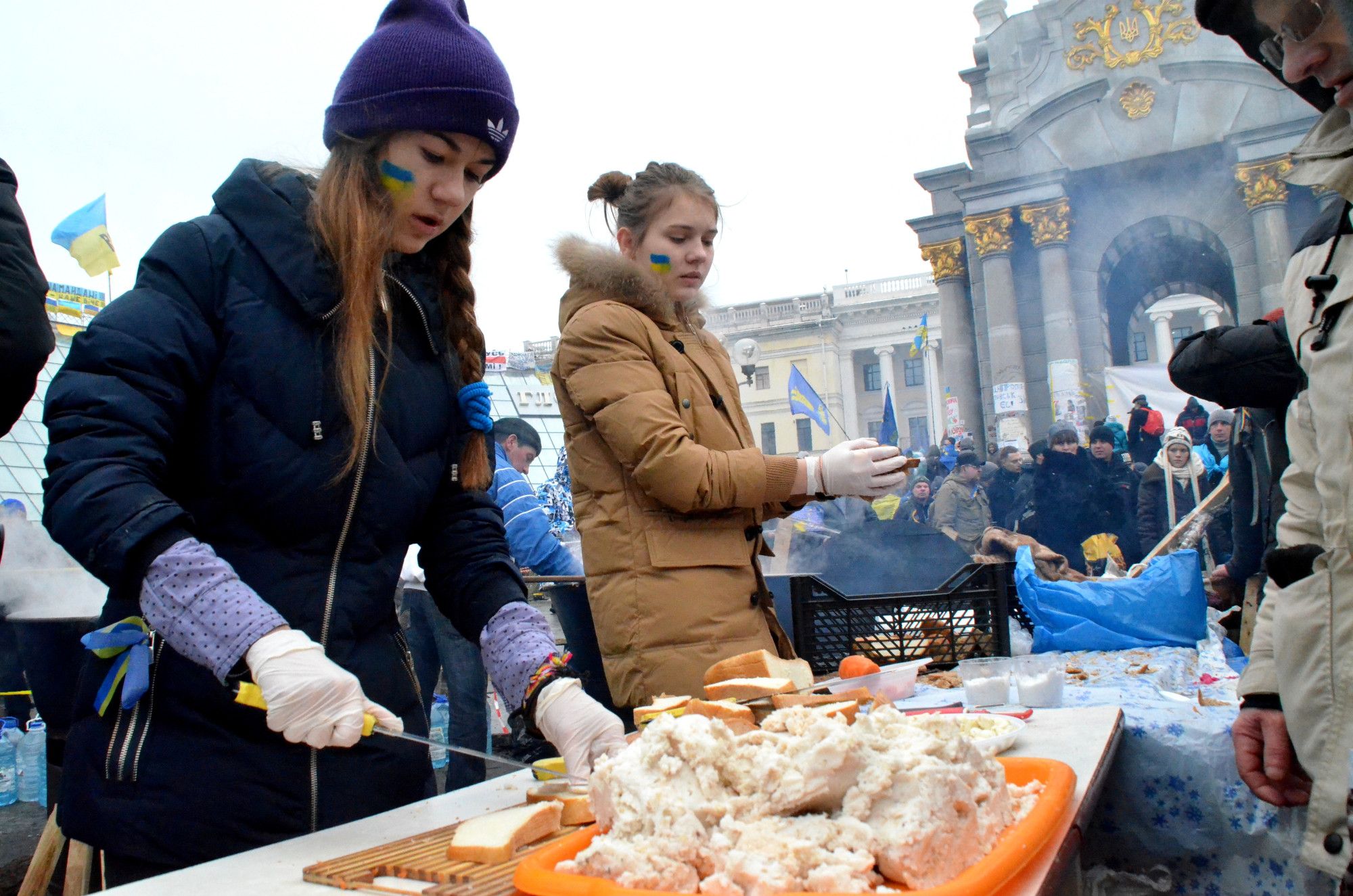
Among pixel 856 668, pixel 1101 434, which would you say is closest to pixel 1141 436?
pixel 1101 434

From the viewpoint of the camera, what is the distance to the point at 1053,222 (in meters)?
16.8

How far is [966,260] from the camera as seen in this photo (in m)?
18.0

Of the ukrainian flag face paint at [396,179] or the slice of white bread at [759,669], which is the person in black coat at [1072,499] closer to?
the slice of white bread at [759,669]

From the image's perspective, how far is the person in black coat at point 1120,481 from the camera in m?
9.20

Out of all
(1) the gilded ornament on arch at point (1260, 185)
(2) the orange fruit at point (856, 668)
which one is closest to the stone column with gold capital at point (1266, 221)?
(1) the gilded ornament on arch at point (1260, 185)

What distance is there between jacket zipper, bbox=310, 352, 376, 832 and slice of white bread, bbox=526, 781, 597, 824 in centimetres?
29

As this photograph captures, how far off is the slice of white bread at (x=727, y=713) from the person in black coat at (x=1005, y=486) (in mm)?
10517

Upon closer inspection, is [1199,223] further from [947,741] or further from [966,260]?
[947,741]

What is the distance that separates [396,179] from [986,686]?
140cm

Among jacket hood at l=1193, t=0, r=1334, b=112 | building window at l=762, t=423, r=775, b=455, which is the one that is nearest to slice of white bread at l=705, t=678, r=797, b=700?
jacket hood at l=1193, t=0, r=1334, b=112

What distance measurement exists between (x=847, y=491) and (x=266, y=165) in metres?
1.34

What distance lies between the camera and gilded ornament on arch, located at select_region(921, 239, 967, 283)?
1803 cm

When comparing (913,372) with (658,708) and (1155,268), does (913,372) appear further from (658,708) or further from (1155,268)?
(658,708)

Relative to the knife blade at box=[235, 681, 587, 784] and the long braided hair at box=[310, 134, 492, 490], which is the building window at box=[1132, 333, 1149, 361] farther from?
the knife blade at box=[235, 681, 587, 784]
